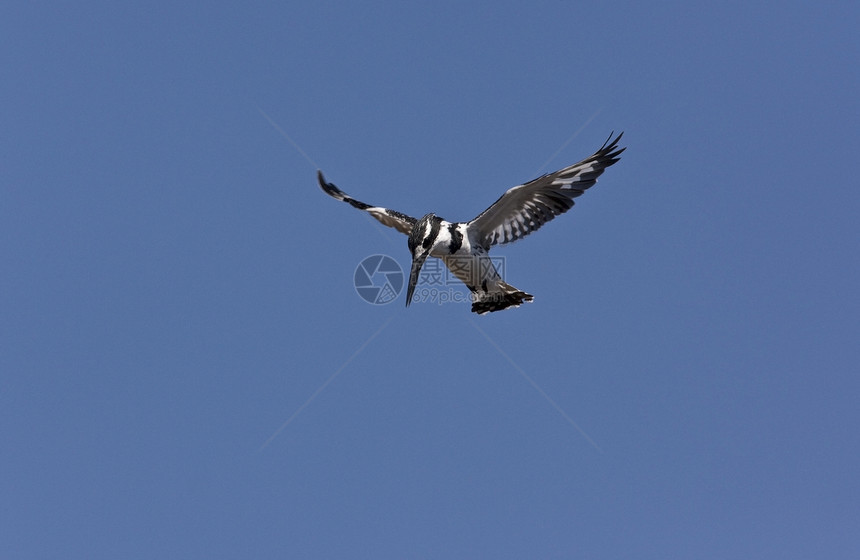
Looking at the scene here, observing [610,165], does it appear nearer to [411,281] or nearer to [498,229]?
[498,229]

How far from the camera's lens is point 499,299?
1174cm

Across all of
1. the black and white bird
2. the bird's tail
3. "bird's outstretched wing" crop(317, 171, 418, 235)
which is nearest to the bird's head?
the black and white bird

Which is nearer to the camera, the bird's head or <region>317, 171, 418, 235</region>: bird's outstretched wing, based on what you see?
the bird's head

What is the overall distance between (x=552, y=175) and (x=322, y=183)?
13.5 ft

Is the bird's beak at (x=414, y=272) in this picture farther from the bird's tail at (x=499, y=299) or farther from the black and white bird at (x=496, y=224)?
the bird's tail at (x=499, y=299)

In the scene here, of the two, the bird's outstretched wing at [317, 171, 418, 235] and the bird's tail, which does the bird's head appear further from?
the bird's tail

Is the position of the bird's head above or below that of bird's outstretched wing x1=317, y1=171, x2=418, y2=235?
below

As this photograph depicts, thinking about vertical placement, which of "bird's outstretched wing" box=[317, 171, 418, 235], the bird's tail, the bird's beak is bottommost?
the bird's beak

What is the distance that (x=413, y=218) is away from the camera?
1160cm

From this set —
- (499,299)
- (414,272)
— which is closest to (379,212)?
(414,272)

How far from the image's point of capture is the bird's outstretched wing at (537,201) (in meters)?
10.3

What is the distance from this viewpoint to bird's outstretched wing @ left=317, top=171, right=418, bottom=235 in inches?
459

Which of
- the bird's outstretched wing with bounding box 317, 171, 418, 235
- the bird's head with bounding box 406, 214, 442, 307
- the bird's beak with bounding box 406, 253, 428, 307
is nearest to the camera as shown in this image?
the bird's head with bounding box 406, 214, 442, 307

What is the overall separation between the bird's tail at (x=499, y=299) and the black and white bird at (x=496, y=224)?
0.19 meters
